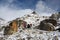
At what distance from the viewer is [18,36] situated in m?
42.6

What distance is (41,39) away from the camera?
40.2 meters

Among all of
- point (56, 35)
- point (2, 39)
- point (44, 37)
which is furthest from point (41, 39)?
point (2, 39)

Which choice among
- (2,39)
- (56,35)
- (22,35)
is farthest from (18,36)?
(56,35)

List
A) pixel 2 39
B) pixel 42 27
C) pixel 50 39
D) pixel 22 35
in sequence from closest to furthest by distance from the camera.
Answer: pixel 50 39, pixel 22 35, pixel 2 39, pixel 42 27

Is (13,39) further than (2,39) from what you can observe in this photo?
No

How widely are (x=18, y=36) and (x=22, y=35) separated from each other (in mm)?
938

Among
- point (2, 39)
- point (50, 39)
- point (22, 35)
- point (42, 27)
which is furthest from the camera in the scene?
point (42, 27)

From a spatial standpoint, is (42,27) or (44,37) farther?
(42,27)

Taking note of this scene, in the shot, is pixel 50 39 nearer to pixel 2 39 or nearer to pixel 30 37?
pixel 30 37

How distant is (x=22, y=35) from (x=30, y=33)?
1958 millimetres

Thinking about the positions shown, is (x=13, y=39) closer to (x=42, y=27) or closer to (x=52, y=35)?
(x=52, y=35)

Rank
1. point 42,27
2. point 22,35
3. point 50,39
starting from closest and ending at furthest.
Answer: point 50,39 < point 22,35 < point 42,27

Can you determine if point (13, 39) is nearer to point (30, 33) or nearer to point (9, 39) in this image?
point (9, 39)

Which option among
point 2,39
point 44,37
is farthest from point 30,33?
point 2,39
